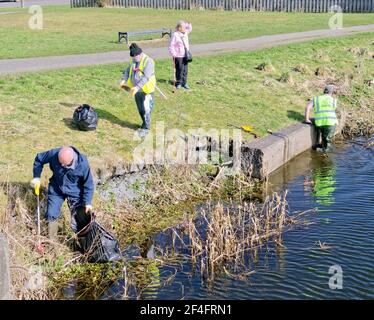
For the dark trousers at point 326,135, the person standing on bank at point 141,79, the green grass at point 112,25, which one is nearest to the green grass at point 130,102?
the person standing on bank at point 141,79

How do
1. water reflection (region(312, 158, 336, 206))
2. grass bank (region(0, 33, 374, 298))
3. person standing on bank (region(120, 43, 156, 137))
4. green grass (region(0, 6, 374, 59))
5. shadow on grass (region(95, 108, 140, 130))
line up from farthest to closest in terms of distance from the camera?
green grass (region(0, 6, 374, 59))
shadow on grass (region(95, 108, 140, 130))
person standing on bank (region(120, 43, 156, 137))
water reflection (region(312, 158, 336, 206))
grass bank (region(0, 33, 374, 298))

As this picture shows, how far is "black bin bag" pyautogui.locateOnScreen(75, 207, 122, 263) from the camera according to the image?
10.0 meters

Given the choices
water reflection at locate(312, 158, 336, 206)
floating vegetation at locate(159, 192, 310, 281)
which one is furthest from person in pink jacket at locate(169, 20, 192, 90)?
floating vegetation at locate(159, 192, 310, 281)

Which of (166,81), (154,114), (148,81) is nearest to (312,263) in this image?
(148,81)

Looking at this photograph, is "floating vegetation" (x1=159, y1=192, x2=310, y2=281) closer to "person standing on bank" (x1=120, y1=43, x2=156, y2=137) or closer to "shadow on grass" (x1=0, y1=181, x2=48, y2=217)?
"shadow on grass" (x1=0, y1=181, x2=48, y2=217)

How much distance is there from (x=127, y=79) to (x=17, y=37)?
48.6 ft

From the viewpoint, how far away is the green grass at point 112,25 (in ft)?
81.4

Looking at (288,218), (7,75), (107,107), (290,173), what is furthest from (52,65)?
(288,218)

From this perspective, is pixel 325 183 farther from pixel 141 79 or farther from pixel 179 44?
pixel 179 44

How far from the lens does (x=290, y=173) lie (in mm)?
14773

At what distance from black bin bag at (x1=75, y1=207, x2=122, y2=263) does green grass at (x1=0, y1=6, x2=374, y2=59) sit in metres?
12.7

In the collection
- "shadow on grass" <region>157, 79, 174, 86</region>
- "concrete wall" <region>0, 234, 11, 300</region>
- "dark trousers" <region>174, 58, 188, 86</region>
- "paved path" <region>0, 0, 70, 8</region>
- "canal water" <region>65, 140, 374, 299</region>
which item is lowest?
"canal water" <region>65, 140, 374, 299</region>

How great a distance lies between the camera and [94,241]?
1005 centimetres
